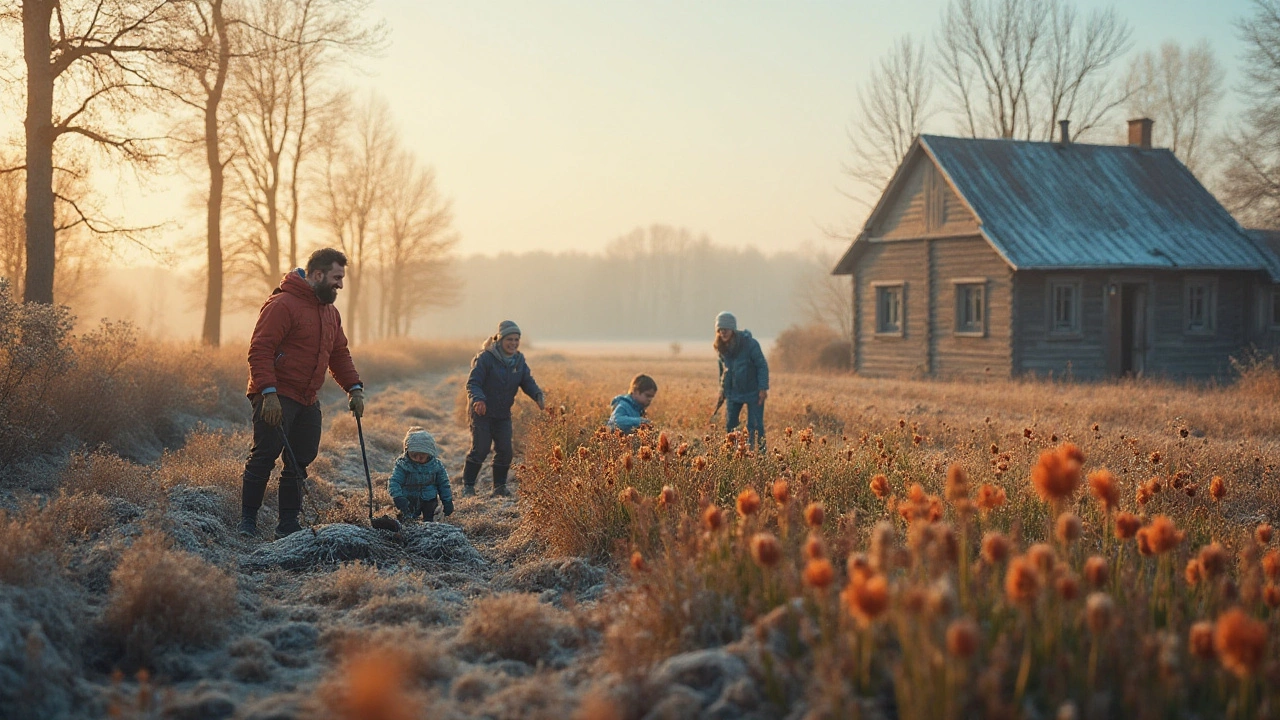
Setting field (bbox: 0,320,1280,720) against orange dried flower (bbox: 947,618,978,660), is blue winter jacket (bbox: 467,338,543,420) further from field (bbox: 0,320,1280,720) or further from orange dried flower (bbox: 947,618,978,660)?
orange dried flower (bbox: 947,618,978,660)

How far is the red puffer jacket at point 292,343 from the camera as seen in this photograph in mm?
7129

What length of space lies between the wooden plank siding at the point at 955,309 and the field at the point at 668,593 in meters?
14.3

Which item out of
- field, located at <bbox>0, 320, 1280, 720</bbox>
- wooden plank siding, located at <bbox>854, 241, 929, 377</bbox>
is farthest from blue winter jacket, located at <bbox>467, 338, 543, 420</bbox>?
wooden plank siding, located at <bbox>854, 241, 929, 377</bbox>

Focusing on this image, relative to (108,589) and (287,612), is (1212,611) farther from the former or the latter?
(108,589)

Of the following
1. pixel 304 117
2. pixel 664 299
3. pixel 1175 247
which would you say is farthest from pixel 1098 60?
pixel 664 299

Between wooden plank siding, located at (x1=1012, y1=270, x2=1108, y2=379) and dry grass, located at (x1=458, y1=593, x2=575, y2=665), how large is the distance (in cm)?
2042

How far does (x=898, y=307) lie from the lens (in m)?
27.2

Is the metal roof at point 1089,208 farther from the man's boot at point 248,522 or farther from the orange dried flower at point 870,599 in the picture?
the orange dried flower at point 870,599

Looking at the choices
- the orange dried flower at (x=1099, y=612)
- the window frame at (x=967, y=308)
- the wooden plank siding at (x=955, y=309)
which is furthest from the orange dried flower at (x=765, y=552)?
the window frame at (x=967, y=308)

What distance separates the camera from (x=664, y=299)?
134750 mm

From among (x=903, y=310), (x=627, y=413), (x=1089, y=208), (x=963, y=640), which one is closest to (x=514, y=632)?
(x=963, y=640)

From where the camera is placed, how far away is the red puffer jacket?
23.4 feet

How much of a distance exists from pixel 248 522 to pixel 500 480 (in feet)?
9.56

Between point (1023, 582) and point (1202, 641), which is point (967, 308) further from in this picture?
point (1023, 582)
